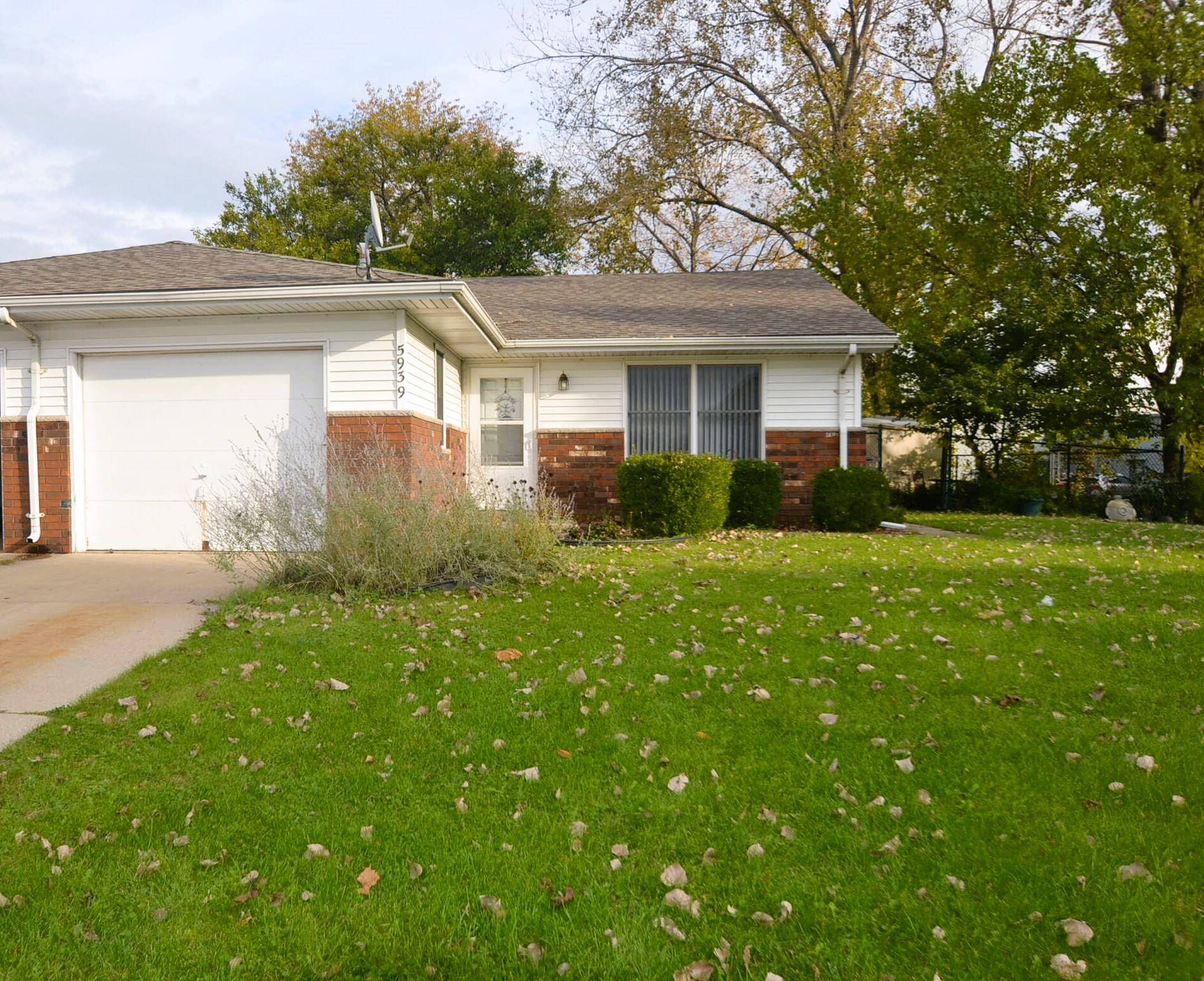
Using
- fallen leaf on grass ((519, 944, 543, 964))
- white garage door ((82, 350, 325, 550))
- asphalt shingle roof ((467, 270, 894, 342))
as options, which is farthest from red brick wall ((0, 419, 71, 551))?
fallen leaf on grass ((519, 944, 543, 964))

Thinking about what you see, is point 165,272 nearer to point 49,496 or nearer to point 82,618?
point 49,496

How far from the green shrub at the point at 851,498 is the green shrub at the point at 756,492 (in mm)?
613

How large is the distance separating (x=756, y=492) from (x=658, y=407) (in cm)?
201

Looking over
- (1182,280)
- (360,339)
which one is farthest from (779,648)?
(1182,280)

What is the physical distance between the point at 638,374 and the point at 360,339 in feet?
14.4

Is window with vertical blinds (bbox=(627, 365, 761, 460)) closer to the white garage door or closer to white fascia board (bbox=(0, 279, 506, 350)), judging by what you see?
white fascia board (bbox=(0, 279, 506, 350))

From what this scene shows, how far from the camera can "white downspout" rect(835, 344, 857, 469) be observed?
1116cm

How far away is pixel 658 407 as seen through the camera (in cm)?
1159

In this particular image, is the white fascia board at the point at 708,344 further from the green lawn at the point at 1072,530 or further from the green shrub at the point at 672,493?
the green lawn at the point at 1072,530

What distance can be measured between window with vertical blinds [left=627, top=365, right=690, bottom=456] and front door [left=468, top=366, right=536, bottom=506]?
4.88ft

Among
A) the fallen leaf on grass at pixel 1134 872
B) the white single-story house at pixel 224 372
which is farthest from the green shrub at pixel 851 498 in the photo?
the fallen leaf on grass at pixel 1134 872

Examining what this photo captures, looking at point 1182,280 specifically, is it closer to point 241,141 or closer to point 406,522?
point 406,522

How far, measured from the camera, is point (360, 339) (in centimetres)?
854

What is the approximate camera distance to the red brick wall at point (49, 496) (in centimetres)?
879
